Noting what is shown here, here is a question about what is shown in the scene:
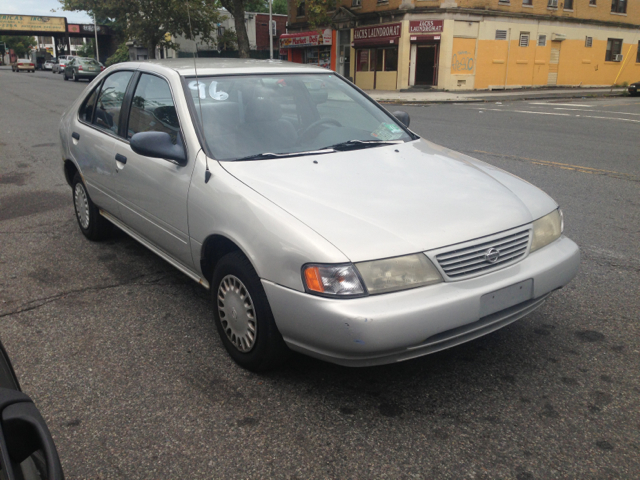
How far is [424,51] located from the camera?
102 feet

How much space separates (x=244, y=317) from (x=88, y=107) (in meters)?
3.15

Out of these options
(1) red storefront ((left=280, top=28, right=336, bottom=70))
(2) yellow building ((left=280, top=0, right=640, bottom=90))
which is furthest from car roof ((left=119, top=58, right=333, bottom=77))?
Result: (1) red storefront ((left=280, top=28, right=336, bottom=70))

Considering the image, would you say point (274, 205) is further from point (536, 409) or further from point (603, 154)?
point (603, 154)

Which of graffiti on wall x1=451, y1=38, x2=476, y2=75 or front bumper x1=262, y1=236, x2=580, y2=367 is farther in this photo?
graffiti on wall x1=451, y1=38, x2=476, y2=75

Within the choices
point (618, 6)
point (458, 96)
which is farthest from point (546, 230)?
point (618, 6)

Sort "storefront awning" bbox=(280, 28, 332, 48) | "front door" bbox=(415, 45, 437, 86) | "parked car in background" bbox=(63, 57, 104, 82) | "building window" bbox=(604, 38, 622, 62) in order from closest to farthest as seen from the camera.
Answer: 1. "front door" bbox=(415, 45, 437, 86)
2. "storefront awning" bbox=(280, 28, 332, 48)
3. "building window" bbox=(604, 38, 622, 62)
4. "parked car in background" bbox=(63, 57, 104, 82)

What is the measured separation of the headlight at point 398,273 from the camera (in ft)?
8.28

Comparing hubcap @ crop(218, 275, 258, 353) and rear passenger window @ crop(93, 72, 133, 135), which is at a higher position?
rear passenger window @ crop(93, 72, 133, 135)

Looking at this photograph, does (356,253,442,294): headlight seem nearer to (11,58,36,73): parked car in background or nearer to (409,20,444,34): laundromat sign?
(409,20,444,34): laundromat sign

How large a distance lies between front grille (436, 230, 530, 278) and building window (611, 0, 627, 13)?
135 ft

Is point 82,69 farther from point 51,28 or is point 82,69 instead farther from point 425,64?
point 51,28

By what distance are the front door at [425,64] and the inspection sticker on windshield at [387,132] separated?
1120 inches

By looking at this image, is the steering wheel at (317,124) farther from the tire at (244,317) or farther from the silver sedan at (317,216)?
the tire at (244,317)

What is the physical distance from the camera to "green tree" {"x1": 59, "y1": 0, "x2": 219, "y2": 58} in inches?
1048
